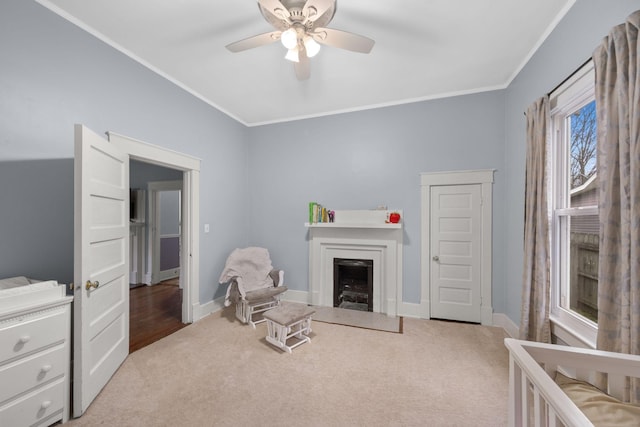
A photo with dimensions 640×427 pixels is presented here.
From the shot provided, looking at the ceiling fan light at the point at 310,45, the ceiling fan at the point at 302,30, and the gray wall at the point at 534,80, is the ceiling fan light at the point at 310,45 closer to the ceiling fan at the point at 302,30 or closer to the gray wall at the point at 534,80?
the ceiling fan at the point at 302,30

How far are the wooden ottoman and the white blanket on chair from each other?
70 cm

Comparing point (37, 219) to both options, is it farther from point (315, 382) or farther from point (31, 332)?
point (315, 382)

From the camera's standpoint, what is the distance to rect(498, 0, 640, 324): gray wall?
151cm

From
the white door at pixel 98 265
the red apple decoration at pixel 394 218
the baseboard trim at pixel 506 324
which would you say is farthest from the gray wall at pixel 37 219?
the baseboard trim at pixel 506 324

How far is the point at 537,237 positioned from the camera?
2.02 metres

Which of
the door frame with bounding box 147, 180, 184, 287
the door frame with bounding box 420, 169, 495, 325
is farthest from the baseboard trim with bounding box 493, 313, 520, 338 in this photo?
the door frame with bounding box 147, 180, 184, 287

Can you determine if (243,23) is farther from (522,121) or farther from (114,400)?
(114,400)

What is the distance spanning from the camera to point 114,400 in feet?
5.68

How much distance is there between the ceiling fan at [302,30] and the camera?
154cm

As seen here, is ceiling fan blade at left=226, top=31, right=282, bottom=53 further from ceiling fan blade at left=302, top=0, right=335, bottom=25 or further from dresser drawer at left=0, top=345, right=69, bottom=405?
dresser drawer at left=0, top=345, right=69, bottom=405

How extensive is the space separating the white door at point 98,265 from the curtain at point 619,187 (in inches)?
116

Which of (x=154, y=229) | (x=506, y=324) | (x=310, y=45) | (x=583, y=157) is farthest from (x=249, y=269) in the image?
(x=583, y=157)

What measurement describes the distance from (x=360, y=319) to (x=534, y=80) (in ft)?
10.1

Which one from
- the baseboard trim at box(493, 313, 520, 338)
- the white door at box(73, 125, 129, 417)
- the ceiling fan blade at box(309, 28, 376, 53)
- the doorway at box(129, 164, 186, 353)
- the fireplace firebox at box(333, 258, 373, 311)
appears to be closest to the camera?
the white door at box(73, 125, 129, 417)
